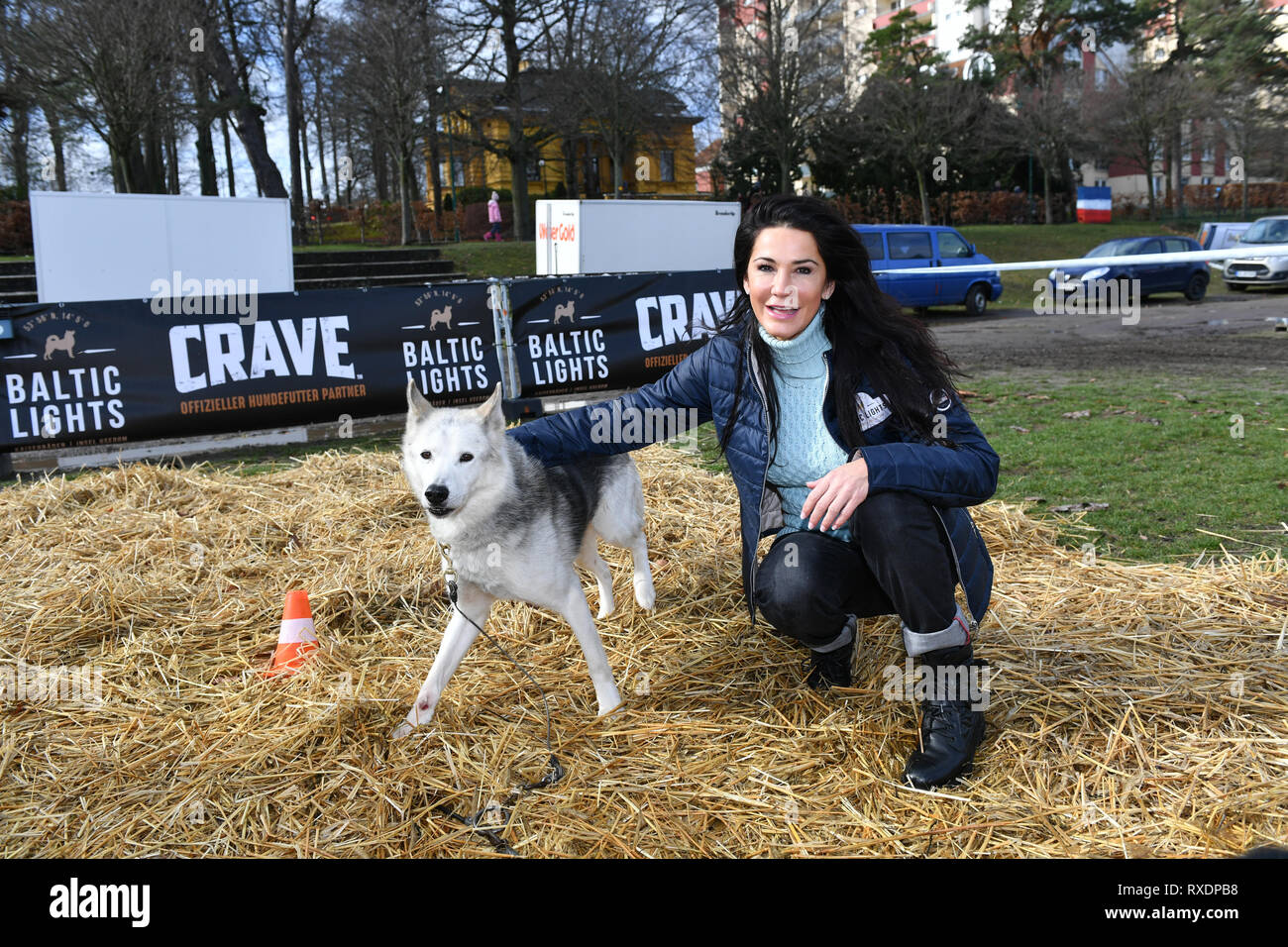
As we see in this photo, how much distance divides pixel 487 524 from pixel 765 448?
1.06m

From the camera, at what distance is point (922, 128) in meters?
39.2

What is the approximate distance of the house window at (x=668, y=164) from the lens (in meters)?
50.1

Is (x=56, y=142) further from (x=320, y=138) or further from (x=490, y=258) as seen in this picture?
(x=320, y=138)

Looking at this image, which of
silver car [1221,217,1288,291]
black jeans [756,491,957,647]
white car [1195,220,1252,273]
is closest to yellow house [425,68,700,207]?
white car [1195,220,1252,273]

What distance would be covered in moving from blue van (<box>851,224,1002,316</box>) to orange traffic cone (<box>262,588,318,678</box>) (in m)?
18.1

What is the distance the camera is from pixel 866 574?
3.22 metres

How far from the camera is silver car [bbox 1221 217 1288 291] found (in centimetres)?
2500

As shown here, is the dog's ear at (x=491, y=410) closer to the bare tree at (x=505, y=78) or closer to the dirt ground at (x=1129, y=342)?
the dirt ground at (x=1129, y=342)

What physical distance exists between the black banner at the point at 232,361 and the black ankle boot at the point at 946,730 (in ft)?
25.1

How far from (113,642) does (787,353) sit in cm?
350

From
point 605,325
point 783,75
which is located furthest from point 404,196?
point 605,325

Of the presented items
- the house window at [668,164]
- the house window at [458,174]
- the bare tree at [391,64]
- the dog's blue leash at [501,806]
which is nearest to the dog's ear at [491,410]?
the dog's blue leash at [501,806]
